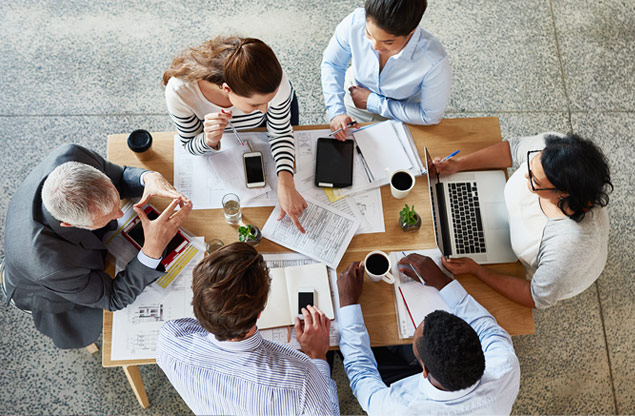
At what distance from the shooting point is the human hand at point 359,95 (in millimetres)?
2088

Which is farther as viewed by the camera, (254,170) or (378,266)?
(254,170)

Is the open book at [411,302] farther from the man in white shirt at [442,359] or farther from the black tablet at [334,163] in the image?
the black tablet at [334,163]

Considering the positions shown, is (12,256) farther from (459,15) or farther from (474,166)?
(459,15)

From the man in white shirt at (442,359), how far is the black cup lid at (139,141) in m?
0.85

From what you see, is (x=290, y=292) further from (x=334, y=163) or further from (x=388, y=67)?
(x=388, y=67)

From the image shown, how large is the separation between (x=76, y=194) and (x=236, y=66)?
2.01 ft

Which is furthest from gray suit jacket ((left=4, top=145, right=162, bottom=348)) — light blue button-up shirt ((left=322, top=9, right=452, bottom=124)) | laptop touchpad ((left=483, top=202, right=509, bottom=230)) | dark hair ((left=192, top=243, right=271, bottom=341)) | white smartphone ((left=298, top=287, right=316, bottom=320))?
laptop touchpad ((left=483, top=202, right=509, bottom=230))

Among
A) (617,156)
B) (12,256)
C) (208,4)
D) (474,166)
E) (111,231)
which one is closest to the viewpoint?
(12,256)

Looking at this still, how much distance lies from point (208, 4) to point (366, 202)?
190cm

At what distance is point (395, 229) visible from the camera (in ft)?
5.58

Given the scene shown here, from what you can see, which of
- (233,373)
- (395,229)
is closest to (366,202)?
(395,229)

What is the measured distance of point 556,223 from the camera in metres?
1.53

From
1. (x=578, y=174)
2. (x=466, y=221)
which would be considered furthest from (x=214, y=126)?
(x=578, y=174)

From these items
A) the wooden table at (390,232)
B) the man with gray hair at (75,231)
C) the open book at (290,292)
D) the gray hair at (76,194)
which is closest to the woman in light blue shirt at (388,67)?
the wooden table at (390,232)
